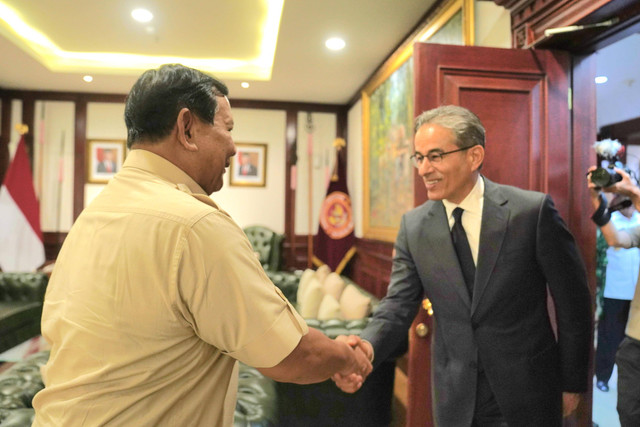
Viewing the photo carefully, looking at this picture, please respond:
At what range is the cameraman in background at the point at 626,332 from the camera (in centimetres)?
182

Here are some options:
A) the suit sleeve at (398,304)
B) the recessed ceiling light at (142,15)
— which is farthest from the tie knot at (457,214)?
the recessed ceiling light at (142,15)

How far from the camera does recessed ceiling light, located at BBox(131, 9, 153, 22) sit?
3.89m

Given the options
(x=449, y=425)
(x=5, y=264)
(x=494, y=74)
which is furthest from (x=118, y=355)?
(x=5, y=264)

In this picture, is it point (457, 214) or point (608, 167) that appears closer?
point (457, 214)

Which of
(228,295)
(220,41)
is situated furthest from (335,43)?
(228,295)

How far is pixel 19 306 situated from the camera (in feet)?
16.1

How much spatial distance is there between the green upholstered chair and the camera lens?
4712 mm

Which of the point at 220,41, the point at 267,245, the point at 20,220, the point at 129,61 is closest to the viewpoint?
the point at 220,41

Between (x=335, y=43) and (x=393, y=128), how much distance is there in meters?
0.95

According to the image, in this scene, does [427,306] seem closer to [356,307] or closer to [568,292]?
[568,292]

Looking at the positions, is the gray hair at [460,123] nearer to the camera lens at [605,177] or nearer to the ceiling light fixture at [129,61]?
the camera lens at [605,177]

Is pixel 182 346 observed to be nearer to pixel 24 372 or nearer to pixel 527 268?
pixel 527 268

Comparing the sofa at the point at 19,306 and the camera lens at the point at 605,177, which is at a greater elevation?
the camera lens at the point at 605,177

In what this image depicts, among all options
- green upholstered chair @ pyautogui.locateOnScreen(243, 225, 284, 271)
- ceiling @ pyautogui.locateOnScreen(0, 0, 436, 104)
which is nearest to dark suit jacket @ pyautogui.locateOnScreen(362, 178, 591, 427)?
ceiling @ pyautogui.locateOnScreen(0, 0, 436, 104)
